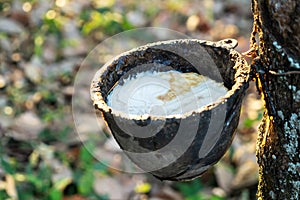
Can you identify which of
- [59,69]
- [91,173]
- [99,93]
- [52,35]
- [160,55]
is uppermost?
[52,35]

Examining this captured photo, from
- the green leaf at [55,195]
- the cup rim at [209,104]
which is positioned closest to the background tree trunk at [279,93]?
the cup rim at [209,104]

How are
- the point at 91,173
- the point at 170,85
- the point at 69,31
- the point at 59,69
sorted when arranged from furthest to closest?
the point at 69,31 < the point at 59,69 < the point at 91,173 < the point at 170,85

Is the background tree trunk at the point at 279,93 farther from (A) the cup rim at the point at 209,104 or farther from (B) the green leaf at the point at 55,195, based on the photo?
(B) the green leaf at the point at 55,195

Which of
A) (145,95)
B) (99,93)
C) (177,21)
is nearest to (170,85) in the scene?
(145,95)

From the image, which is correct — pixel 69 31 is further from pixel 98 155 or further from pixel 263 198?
pixel 263 198

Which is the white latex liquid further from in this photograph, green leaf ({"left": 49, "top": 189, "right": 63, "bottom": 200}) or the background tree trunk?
green leaf ({"left": 49, "top": 189, "right": 63, "bottom": 200})

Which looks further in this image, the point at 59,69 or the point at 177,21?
the point at 177,21
